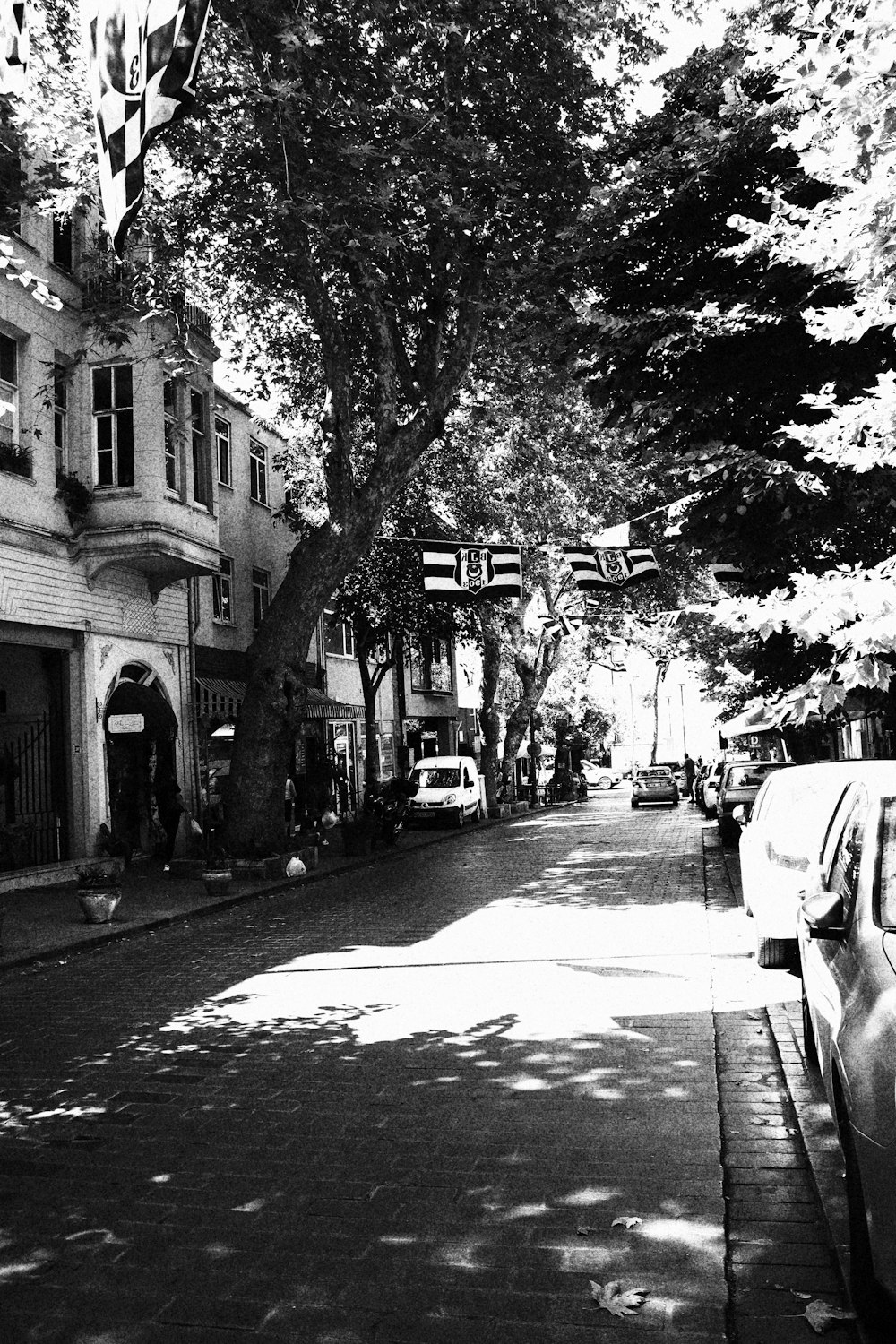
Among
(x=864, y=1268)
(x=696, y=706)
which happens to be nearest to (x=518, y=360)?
(x=864, y=1268)

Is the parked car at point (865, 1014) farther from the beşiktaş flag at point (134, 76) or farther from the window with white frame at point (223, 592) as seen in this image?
the window with white frame at point (223, 592)

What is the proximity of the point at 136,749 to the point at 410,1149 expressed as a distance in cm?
1789

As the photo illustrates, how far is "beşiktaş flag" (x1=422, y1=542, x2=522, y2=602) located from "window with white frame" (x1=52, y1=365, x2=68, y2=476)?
664cm

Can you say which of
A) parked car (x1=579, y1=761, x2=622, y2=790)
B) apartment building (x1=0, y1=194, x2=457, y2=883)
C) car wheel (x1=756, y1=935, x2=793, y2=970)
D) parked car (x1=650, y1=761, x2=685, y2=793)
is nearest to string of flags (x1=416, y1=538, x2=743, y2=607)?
apartment building (x1=0, y1=194, x2=457, y2=883)

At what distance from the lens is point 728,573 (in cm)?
1398

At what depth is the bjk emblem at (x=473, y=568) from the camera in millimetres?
21547

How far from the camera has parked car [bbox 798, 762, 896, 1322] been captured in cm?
317

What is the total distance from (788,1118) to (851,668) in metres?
2.21

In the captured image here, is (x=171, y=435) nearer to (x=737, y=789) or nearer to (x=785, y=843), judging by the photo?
(x=737, y=789)

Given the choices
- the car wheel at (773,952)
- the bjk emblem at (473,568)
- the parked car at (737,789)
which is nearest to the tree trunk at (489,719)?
the parked car at (737,789)

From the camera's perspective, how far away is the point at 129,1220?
4.39 metres

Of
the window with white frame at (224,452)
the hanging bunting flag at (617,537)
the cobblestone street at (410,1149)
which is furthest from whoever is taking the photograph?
the window with white frame at (224,452)

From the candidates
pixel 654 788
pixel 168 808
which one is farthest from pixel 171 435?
pixel 654 788

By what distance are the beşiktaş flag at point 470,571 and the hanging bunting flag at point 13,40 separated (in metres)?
15.9
